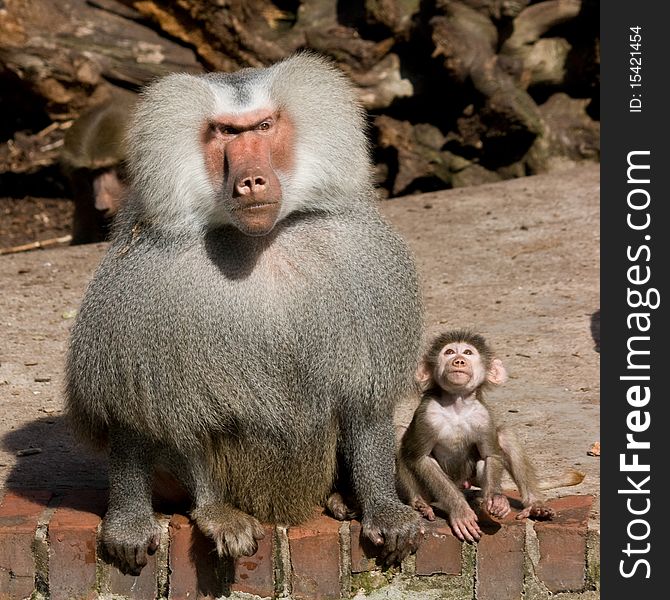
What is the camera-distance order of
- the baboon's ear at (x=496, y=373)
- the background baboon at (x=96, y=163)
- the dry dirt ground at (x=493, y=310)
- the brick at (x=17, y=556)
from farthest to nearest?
1. the background baboon at (x=96, y=163)
2. the dry dirt ground at (x=493, y=310)
3. the baboon's ear at (x=496, y=373)
4. the brick at (x=17, y=556)

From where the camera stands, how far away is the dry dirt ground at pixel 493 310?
442cm

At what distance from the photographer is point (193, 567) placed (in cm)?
366

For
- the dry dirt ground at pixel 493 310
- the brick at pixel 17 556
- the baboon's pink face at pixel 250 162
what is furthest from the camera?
the dry dirt ground at pixel 493 310

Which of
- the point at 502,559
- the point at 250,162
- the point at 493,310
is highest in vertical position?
the point at 493,310

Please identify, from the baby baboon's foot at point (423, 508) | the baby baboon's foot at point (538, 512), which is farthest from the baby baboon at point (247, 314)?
the baby baboon's foot at point (538, 512)

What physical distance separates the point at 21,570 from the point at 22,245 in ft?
19.2

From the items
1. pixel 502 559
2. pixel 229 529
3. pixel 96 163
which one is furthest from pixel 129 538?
pixel 96 163

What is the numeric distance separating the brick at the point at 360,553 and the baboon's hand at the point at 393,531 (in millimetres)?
34

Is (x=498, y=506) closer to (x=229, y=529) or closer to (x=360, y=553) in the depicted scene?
(x=360, y=553)

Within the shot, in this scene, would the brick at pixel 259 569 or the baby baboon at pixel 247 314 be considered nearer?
the baby baboon at pixel 247 314

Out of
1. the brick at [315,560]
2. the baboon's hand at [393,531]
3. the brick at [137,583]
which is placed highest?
the baboon's hand at [393,531]

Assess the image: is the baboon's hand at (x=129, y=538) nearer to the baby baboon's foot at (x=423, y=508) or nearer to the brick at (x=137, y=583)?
the brick at (x=137, y=583)

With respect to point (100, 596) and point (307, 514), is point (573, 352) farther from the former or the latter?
point (100, 596)

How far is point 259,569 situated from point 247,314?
0.82m
